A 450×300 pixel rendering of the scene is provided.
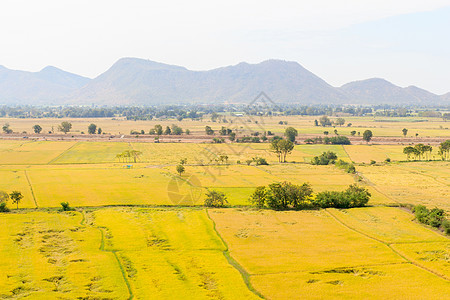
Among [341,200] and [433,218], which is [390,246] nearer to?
[433,218]

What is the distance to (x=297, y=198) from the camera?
7750cm

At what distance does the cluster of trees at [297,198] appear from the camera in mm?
77250

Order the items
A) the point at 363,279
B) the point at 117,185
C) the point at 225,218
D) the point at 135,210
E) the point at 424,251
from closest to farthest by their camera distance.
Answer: the point at 363,279 → the point at 424,251 → the point at 225,218 → the point at 135,210 → the point at 117,185

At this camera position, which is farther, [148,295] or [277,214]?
[277,214]

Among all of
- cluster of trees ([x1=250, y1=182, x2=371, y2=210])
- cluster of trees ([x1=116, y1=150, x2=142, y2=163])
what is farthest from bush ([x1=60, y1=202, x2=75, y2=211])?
cluster of trees ([x1=116, y1=150, x2=142, y2=163])

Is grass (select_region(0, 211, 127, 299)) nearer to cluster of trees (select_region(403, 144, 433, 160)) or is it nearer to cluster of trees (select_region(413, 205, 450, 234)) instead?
cluster of trees (select_region(413, 205, 450, 234))

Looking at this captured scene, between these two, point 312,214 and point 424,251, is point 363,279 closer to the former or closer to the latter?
point 424,251

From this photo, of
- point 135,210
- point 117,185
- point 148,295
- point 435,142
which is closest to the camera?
point 148,295

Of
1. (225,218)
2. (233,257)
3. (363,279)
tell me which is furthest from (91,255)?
(363,279)

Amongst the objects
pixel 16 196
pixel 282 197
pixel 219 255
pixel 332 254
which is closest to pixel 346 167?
pixel 282 197

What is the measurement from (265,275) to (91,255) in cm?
2143

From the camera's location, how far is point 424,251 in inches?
2089

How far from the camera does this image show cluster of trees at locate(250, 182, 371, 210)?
77250mm

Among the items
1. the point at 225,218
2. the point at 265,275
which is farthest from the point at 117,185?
the point at 265,275
